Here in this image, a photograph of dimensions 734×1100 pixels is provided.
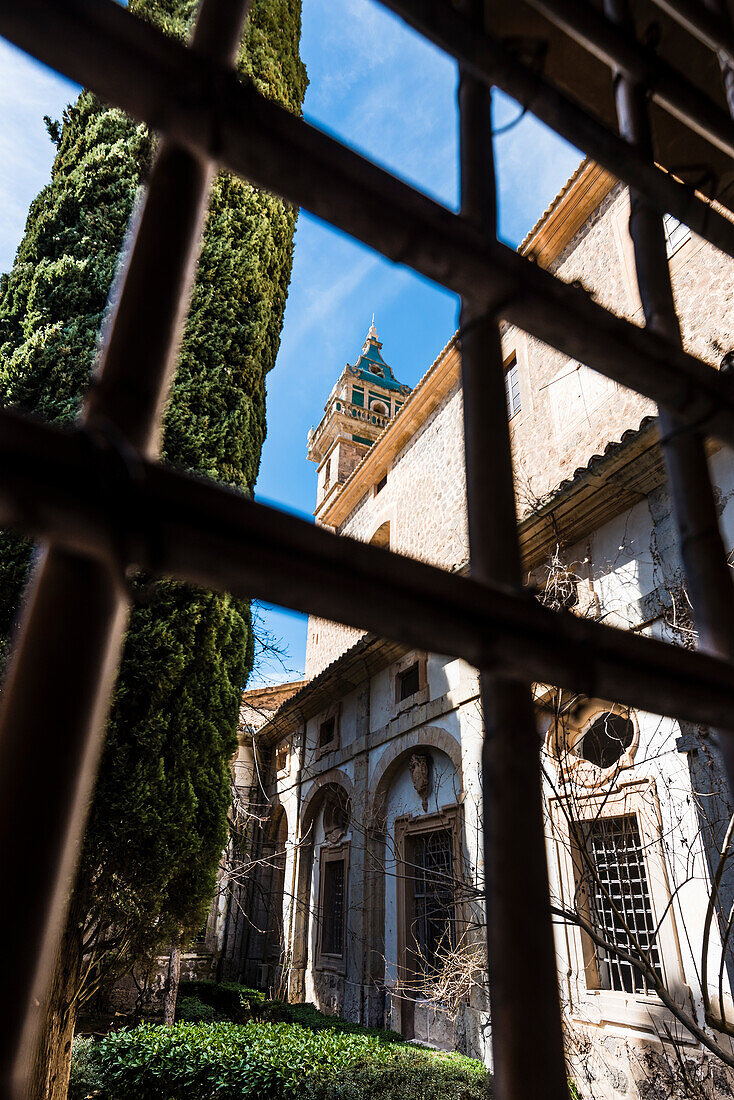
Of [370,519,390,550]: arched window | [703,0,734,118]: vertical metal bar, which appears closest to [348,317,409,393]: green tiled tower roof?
[370,519,390,550]: arched window

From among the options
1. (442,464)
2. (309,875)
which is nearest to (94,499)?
(442,464)

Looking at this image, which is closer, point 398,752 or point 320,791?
point 398,752

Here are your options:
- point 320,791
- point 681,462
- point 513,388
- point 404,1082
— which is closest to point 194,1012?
point 320,791

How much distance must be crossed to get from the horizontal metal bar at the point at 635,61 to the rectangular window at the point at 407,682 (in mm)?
9660

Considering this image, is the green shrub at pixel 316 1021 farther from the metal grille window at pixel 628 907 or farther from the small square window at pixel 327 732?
the small square window at pixel 327 732

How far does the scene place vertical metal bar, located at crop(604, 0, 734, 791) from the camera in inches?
47.2

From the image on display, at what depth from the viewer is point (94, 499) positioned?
1.89 ft

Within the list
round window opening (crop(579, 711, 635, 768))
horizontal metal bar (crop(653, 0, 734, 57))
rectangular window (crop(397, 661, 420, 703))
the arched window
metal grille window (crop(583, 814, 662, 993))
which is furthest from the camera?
the arched window

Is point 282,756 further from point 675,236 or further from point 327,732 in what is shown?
point 675,236

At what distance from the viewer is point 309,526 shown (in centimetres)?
69

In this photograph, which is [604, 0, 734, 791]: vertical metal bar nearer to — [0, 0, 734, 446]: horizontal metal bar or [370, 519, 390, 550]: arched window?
[0, 0, 734, 446]: horizontal metal bar

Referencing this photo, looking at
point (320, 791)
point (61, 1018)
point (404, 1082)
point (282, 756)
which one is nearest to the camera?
point (61, 1018)

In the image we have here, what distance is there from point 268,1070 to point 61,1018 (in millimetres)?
2153

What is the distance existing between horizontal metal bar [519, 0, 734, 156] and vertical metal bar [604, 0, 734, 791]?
42mm
